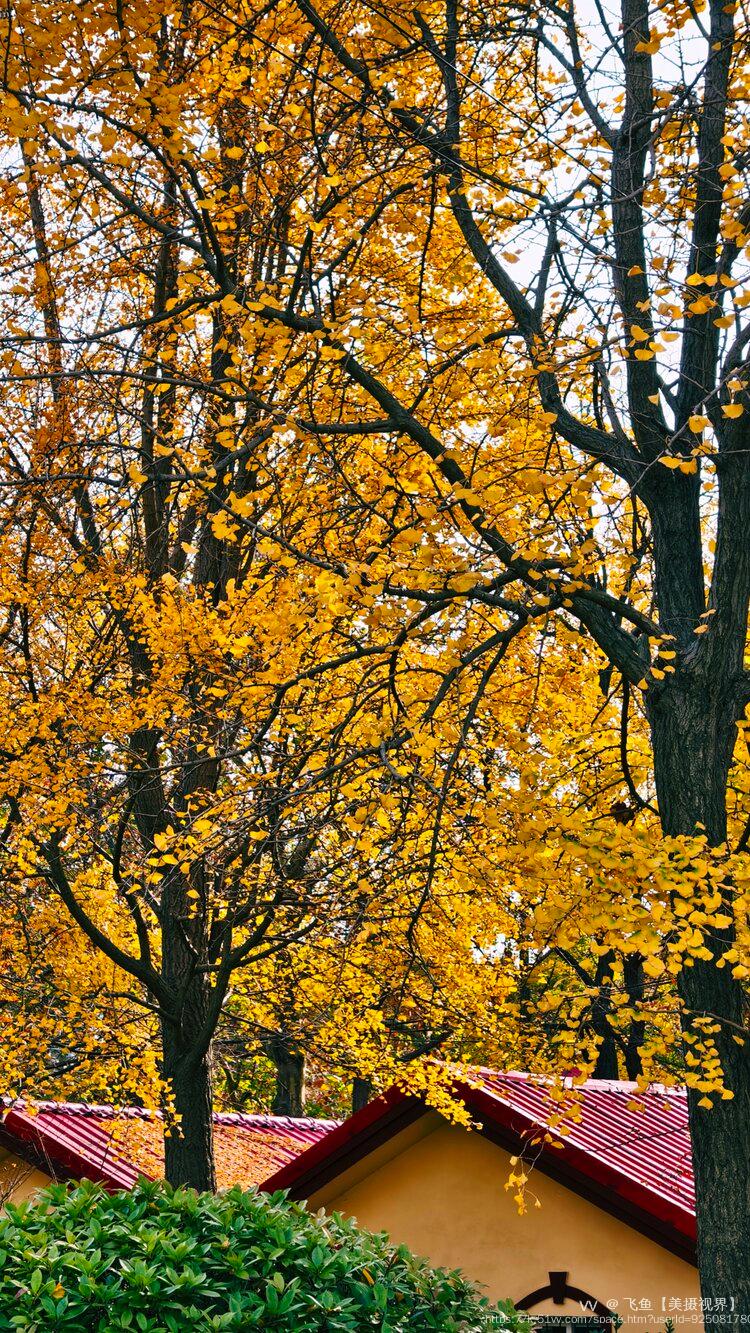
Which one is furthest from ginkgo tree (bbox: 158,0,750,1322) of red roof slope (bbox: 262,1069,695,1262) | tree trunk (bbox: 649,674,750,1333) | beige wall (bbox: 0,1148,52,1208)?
beige wall (bbox: 0,1148,52,1208)

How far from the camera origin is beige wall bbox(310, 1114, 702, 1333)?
933 centimetres

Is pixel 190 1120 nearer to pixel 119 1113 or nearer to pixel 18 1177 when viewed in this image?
pixel 119 1113

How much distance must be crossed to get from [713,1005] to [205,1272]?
2643 mm

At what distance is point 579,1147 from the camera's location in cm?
919

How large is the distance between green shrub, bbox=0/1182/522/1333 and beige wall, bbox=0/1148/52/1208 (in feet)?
28.0

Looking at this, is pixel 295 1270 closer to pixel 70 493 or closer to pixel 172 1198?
pixel 172 1198

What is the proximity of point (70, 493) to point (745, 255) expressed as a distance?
657 centimetres

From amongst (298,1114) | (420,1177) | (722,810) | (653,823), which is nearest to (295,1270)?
(722,810)

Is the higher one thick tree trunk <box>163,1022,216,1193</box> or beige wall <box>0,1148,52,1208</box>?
thick tree trunk <box>163,1022,216,1193</box>

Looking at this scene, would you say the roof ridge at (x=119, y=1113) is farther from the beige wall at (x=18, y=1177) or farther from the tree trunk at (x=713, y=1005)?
the tree trunk at (x=713, y=1005)

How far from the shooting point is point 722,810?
6035mm

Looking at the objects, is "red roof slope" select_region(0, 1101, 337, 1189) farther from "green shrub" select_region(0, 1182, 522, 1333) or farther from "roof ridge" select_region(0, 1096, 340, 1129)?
"green shrub" select_region(0, 1182, 522, 1333)

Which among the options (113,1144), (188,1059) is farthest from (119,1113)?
(188,1059)

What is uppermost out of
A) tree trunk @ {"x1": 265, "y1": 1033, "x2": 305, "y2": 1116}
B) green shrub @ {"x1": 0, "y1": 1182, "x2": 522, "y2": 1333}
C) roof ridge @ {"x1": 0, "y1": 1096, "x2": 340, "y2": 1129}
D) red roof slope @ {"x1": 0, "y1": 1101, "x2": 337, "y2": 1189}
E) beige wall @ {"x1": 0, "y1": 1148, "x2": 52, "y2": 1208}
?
tree trunk @ {"x1": 265, "y1": 1033, "x2": 305, "y2": 1116}
